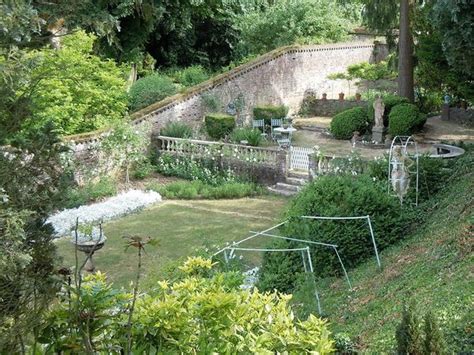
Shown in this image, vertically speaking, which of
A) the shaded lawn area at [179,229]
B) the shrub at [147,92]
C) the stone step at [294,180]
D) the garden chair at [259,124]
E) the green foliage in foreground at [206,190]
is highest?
the shrub at [147,92]

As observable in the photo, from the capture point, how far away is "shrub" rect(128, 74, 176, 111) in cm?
2333

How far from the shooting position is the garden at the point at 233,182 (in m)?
4.52

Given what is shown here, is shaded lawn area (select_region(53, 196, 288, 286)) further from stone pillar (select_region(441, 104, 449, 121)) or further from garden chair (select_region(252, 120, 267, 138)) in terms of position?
stone pillar (select_region(441, 104, 449, 121))

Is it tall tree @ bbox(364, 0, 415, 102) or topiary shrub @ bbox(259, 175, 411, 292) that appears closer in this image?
topiary shrub @ bbox(259, 175, 411, 292)

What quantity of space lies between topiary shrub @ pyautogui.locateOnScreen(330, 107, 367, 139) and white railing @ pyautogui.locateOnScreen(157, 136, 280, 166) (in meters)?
4.92

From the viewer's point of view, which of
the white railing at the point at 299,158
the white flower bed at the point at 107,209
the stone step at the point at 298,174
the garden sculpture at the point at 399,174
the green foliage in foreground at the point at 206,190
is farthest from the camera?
the white railing at the point at 299,158

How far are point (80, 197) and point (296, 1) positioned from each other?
18.7 meters

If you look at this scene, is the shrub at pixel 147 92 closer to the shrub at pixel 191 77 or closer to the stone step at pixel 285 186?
the shrub at pixel 191 77

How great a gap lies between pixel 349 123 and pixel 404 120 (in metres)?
2.32

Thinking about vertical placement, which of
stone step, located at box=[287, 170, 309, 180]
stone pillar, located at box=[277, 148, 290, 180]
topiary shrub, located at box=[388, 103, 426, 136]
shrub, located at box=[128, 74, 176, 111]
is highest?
shrub, located at box=[128, 74, 176, 111]

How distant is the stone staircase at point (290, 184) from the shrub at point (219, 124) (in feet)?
16.2

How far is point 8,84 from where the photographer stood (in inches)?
208

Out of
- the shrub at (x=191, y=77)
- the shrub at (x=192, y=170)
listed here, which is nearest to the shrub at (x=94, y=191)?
the shrub at (x=192, y=170)

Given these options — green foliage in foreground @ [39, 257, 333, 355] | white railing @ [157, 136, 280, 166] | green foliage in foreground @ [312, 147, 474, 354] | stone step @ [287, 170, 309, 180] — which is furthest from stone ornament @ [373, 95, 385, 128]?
green foliage in foreground @ [39, 257, 333, 355]
